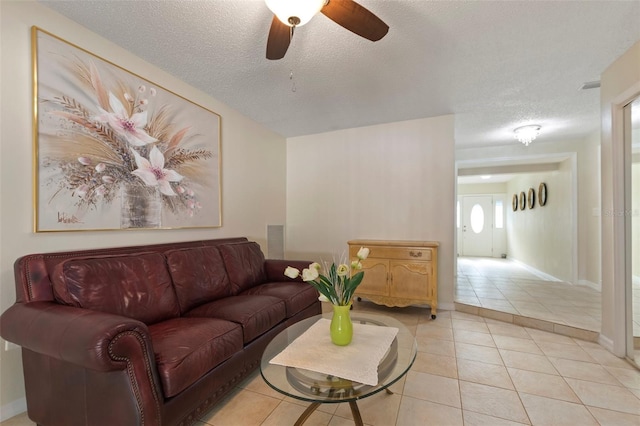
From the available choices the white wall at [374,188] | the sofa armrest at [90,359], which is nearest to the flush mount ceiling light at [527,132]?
the white wall at [374,188]

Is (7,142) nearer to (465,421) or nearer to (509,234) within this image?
(465,421)

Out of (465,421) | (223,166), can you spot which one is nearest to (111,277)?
(223,166)

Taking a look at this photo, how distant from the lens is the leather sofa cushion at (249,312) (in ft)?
6.03

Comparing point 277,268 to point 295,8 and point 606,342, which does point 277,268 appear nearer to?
point 295,8

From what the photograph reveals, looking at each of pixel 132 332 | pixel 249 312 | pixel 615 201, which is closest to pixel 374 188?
pixel 615 201

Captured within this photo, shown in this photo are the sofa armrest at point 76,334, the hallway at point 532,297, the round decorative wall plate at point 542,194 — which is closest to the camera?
the sofa armrest at point 76,334

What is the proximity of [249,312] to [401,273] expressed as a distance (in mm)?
1918

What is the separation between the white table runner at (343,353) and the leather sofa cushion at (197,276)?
3.21 ft

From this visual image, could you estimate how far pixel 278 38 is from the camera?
1.61 metres

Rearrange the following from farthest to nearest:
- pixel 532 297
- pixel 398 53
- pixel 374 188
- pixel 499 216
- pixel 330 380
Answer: pixel 499 216, pixel 374 188, pixel 532 297, pixel 398 53, pixel 330 380

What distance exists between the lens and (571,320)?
279 cm

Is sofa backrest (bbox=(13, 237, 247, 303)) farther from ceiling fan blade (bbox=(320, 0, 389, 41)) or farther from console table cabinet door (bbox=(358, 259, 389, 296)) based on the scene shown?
console table cabinet door (bbox=(358, 259, 389, 296))

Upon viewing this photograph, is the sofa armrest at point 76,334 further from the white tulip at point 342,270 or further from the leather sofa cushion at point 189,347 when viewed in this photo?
the white tulip at point 342,270

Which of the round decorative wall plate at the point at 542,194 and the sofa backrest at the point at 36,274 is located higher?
the round decorative wall plate at the point at 542,194
